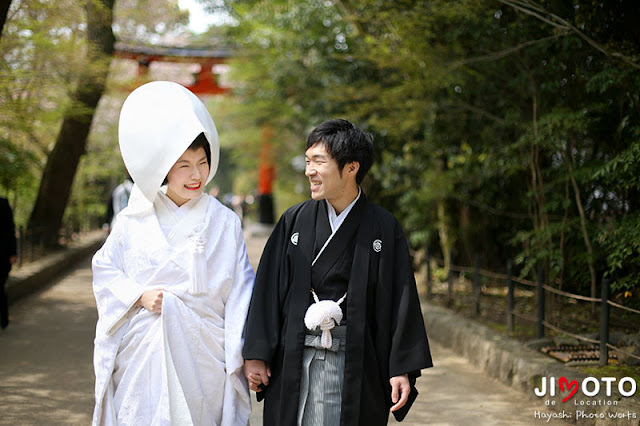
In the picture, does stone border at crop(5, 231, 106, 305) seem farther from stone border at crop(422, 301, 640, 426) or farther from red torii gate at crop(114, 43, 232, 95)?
stone border at crop(422, 301, 640, 426)

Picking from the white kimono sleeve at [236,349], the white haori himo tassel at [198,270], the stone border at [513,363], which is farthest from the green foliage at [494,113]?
the white haori himo tassel at [198,270]

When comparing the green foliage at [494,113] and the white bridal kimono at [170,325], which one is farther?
the green foliage at [494,113]

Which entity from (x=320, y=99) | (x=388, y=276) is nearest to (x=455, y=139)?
(x=320, y=99)

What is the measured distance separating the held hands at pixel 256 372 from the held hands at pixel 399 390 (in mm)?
552

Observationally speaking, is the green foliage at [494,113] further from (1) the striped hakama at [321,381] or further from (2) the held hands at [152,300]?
(2) the held hands at [152,300]

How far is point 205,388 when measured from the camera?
3.02 meters

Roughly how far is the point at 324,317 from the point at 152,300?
77cm

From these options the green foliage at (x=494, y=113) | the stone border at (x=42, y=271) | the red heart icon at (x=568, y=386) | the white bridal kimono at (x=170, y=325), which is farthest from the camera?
the stone border at (x=42, y=271)

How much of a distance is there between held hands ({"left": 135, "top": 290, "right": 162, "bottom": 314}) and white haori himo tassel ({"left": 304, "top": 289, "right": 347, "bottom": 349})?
2.13ft

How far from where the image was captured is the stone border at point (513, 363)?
4500mm

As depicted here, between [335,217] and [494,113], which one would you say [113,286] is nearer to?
[335,217]

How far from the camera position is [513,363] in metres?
5.78

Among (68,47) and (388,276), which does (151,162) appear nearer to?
(388,276)

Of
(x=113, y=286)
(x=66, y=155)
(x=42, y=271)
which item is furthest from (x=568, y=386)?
(x=66, y=155)
